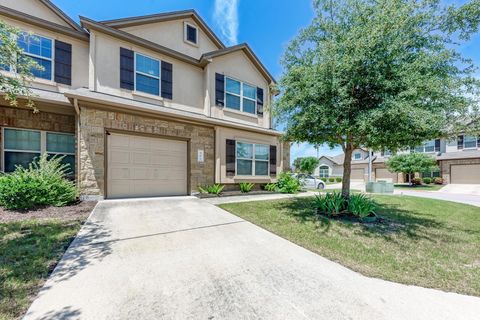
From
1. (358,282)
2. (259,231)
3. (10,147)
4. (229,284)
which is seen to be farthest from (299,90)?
(10,147)

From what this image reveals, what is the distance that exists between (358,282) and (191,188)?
7.50 m

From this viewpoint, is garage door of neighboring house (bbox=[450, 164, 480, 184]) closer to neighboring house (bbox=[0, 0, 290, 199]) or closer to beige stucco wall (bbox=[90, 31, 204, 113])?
neighboring house (bbox=[0, 0, 290, 199])

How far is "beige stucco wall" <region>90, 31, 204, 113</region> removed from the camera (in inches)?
313

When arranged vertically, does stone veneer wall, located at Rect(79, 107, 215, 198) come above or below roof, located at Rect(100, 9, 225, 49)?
below

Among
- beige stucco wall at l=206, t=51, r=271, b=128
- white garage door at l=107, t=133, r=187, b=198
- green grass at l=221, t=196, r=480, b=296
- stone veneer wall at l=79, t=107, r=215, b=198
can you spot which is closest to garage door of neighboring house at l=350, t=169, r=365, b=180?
beige stucco wall at l=206, t=51, r=271, b=128

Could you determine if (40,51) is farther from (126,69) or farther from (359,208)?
(359,208)

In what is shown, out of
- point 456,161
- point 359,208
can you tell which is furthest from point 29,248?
point 456,161

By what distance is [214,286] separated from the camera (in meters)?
2.72

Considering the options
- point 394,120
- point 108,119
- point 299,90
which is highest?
point 299,90

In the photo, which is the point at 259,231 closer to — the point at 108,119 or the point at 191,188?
the point at 191,188

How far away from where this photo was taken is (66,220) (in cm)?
519

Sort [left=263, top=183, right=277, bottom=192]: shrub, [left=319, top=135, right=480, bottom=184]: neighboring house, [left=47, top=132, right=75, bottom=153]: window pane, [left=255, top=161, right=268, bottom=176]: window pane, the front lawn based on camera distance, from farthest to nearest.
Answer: [left=319, top=135, right=480, bottom=184]: neighboring house < [left=263, top=183, right=277, bottom=192]: shrub < [left=255, top=161, right=268, bottom=176]: window pane < [left=47, top=132, right=75, bottom=153]: window pane < the front lawn

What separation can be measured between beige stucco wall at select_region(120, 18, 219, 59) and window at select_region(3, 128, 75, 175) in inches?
205

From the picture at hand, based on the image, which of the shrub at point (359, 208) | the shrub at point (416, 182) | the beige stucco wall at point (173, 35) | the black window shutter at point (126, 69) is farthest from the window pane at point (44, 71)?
the shrub at point (416, 182)
